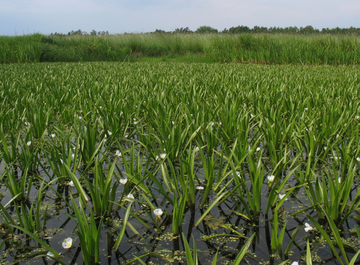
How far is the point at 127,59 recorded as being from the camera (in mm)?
15969

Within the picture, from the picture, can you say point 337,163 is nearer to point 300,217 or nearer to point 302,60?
point 300,217

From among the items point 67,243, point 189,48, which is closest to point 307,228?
point 67,243

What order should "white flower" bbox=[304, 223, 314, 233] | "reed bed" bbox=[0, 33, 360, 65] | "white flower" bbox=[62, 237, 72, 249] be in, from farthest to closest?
"reed bed" bbox=[0, 33, 360, 65]
"white flower" bbox=[304, 223, 314, 233]
"white flower" bbox=[62, 237, 72, 249]

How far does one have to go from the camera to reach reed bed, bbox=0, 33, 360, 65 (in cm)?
1243

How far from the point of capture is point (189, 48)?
1758 cm

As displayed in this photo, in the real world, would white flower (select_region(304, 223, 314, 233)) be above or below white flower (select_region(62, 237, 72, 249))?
below

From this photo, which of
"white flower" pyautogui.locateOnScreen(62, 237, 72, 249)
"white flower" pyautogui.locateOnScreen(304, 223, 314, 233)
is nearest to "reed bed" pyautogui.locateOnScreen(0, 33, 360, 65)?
"white flower" pyautogui.locateOnScreen(304, 223, 314, 233)

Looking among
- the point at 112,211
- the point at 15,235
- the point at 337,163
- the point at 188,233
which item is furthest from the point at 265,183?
the point at 15,235

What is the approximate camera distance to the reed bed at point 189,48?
1243 cm

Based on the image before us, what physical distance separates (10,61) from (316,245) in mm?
14976

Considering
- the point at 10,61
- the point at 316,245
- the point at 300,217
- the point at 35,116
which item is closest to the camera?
the point at 316,245

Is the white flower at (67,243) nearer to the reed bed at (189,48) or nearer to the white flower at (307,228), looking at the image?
the white flower at (307,228)

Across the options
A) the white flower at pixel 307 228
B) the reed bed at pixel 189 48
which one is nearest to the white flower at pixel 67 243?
the white flower at pixel 307 228

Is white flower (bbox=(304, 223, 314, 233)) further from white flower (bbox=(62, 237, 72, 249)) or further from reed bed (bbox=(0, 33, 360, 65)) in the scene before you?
reed bed (bbox=(0, 33, 360, 65))
